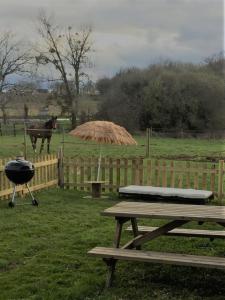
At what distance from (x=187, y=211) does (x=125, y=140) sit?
6.11 meters

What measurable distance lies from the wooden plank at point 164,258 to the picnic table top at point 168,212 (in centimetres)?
38

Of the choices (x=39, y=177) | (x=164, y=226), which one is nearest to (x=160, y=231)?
(x=164, y=226)

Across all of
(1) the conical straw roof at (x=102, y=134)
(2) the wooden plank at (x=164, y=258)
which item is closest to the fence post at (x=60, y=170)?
(1) the conical straw roof at (x=102, y=134)

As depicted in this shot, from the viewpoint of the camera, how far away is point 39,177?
1122 centimetres

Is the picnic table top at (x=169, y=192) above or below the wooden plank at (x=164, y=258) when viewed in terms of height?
below

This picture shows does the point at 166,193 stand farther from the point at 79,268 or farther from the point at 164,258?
the point at 164,258

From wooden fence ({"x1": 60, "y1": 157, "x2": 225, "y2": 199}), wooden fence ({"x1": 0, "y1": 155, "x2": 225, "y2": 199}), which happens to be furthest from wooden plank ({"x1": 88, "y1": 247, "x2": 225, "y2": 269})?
wooden fence ({"x1": 60, "y1": 157, "x2": 225, "y2": 199})

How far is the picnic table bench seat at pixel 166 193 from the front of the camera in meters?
9.82

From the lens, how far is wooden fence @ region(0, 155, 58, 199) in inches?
392

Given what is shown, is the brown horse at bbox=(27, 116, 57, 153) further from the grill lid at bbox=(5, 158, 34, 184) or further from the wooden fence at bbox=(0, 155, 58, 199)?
the grill lid at bbox=(5, 158, 34, 184)

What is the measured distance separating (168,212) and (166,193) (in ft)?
16.9

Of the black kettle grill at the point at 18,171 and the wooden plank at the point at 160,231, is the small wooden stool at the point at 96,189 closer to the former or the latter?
the black kettle grill at the point at 18,171

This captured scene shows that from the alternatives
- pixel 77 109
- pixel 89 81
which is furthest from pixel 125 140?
pixel 89 81

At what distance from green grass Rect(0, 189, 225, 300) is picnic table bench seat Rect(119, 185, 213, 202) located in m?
2.01
